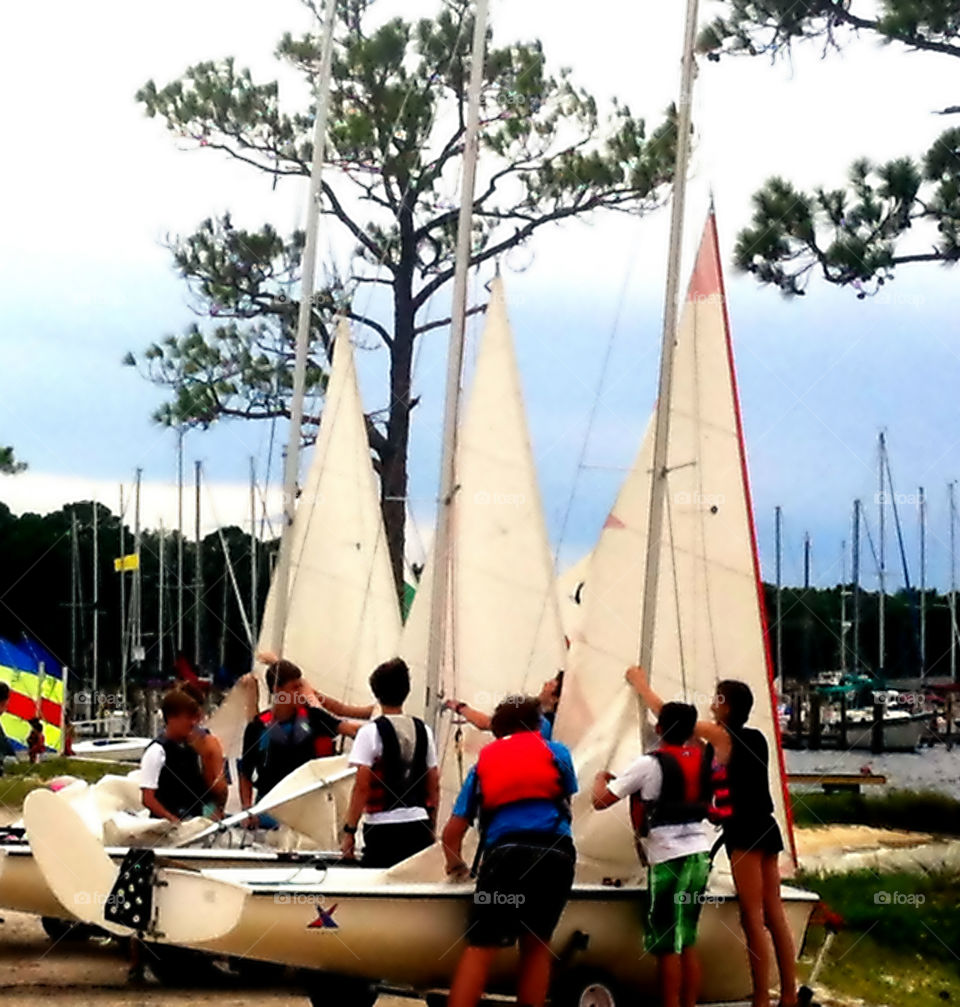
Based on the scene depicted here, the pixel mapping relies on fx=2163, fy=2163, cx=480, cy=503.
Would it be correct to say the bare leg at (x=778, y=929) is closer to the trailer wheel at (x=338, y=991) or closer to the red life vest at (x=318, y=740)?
the trailer wheel at (x=338, y=991)

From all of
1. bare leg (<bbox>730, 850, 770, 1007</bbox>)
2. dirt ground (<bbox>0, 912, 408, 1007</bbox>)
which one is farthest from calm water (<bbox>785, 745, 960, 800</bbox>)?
bare leg (<bbox>730, 850, 770, 1007</bbox>)

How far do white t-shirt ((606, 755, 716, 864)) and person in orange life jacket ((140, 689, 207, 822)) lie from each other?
276cm

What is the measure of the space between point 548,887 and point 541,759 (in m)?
0.51

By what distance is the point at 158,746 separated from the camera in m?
11.1

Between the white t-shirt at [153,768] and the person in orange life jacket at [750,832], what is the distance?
3.01 meters

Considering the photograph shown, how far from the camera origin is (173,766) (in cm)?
1107

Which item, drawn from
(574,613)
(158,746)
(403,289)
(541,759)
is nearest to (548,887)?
(541,759)

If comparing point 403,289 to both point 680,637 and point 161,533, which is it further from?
point 161,533

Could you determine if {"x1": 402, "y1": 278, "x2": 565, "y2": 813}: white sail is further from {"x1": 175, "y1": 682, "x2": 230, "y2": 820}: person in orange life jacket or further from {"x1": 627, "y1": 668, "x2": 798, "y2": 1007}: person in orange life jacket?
{"x1": 627, "y1": 668, "x2": 798, "y2": 1007}: person in orange life jacket

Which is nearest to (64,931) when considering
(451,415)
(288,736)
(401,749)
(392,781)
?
(288,736)

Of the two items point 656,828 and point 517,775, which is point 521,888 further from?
point 656,828

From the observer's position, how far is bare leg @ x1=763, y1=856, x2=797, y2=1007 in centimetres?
944

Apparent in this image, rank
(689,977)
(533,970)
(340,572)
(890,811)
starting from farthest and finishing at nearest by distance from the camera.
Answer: (890,811) → (340,572) → (689,977) → (533,970)

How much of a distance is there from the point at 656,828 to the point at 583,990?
81 cm
